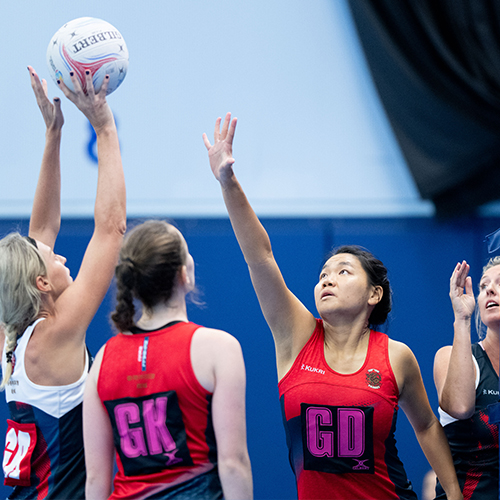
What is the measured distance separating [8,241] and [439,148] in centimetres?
252

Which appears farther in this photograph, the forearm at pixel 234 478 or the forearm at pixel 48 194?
the forearm at pixel 48 194

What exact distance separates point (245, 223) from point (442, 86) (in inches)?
85.7

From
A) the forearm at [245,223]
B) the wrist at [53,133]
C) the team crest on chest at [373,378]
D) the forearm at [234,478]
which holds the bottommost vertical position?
the forearm at [234,478]

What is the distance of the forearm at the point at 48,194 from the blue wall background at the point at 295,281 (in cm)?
99

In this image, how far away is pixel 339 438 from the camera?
1563 millimetres

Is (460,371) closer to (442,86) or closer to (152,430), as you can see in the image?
(152,430)

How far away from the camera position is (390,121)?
322 centimetres

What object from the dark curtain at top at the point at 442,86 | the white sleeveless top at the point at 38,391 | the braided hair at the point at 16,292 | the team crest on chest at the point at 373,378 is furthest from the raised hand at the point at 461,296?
the dark curtain at top at the point at 442,86

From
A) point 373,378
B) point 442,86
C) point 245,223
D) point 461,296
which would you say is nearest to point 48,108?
point 245,223

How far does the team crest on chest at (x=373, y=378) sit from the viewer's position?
1.58 m

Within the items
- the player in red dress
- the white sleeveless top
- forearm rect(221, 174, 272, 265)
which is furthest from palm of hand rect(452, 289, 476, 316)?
the white sleeveless top

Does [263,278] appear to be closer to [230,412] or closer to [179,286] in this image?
[179,286]

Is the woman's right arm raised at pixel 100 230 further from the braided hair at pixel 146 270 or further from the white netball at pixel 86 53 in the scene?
the braided hair at pixel 146 270

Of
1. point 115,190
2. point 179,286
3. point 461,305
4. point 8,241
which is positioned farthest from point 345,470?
point 8,241
